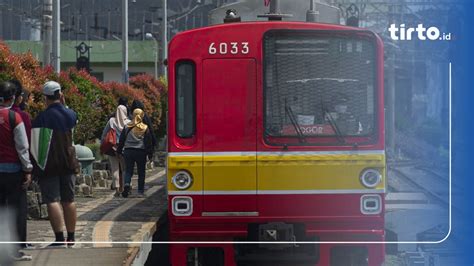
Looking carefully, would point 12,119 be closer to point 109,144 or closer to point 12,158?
point 12,158

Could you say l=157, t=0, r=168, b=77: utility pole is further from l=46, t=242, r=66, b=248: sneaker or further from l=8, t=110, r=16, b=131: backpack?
l=46, t=242, r=66, b=248: sneaker

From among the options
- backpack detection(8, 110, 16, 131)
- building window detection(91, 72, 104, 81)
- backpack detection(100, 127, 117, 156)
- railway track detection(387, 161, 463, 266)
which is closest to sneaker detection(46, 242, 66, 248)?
backpack detection(100, 127, 117, 156)

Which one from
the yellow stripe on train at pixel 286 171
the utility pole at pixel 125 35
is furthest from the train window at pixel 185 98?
the utility pole at pixel 125 35

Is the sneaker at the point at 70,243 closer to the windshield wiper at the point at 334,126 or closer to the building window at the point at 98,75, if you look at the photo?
the building window at the point at 98,75

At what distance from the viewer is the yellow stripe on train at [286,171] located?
5.20 m

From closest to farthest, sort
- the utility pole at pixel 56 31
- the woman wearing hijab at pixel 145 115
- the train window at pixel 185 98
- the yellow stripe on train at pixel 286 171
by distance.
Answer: the utility pole at pixel 56 31 < the yellow stripe on train at pixel 286 171 < the train window at pixel 185 98 < the woman wearing hijab at pixel 145 115

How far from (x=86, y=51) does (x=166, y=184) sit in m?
1.72

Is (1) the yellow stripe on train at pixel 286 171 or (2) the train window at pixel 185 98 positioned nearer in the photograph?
(1) the yellow stripe on train at pixel 286 171

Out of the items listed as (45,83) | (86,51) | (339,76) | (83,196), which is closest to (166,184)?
(83,196)

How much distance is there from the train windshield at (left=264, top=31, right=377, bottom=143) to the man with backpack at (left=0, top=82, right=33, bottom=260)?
1.39 meters

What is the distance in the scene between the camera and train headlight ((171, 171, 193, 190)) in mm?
5418

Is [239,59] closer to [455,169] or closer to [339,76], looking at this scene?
[339,76]

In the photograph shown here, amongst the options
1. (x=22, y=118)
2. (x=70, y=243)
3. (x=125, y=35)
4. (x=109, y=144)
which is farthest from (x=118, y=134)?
(x=125, y=35)

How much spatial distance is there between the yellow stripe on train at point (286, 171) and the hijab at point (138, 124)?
0.49 m
